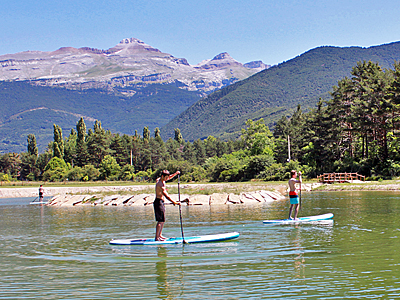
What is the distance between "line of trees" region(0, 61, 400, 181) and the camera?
55219 millimetres

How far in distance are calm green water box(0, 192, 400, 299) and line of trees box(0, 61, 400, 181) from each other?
41432mm

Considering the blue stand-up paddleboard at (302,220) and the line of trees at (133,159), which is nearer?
the blue stand-up paddleboard at (302,220)

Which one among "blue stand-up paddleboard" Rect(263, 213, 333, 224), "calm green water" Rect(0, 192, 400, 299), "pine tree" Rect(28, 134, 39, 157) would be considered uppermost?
"pine tree" Rect(28, 134, 39, 157)

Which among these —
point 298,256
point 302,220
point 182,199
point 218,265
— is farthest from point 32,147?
point 298,256

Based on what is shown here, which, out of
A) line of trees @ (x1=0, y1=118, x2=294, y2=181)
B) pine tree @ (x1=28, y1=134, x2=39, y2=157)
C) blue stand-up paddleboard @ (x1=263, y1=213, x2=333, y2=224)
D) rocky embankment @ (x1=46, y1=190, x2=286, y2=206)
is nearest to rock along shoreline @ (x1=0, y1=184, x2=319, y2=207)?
rocky embankment @ (x1=46, y1=190, x2=286, y2=206)

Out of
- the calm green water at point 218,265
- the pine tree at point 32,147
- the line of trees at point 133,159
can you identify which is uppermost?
the pine tree at point 32,147

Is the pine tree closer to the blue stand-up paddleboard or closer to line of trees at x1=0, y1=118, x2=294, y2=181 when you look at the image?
line of trees at x1=0, y1=118, x2=294, y2=181

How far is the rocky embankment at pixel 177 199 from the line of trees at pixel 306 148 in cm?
2475

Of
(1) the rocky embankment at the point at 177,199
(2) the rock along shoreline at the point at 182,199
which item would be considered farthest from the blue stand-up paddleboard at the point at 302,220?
(1) the rocky embankment at the point at 177,199

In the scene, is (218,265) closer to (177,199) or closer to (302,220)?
(302,220)

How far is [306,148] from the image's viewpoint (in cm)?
7781

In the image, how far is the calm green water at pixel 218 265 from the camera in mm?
8656

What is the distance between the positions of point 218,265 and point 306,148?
69.6 metres

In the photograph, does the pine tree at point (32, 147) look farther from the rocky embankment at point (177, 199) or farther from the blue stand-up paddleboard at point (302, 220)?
the blue stand-up paddleboard at point (302, 220)
